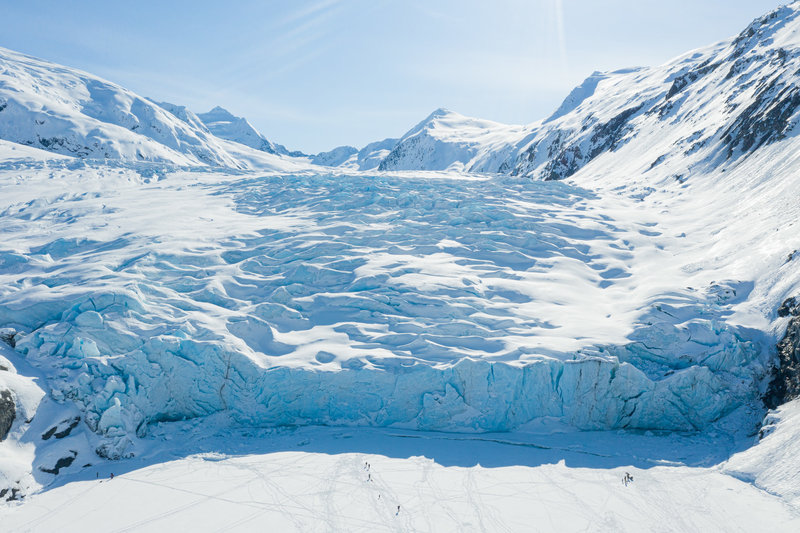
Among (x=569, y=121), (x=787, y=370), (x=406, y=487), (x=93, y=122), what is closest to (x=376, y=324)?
(x=406, y=487)

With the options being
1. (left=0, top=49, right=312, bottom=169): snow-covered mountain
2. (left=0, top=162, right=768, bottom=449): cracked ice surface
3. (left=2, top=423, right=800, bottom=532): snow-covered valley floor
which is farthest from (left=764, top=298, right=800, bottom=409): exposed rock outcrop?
(left=0, top=49, right=312, bottom=169): snow-covered mountain

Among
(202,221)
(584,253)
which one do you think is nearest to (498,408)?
(584,253)

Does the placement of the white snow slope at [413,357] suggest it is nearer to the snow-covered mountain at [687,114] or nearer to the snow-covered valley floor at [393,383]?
the snow-covered valley floor at [393,383]

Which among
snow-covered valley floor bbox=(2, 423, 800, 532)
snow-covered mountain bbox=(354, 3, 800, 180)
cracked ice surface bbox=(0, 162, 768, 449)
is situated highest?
snow-covered mountain bbox=(354, 3, 800, 180)

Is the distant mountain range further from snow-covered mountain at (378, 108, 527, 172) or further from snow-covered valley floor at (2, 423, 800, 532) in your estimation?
snow-covered valley floor at (2, 423, 800, 532)

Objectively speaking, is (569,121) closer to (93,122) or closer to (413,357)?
(413,357)

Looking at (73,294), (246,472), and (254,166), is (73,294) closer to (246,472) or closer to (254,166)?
(246,472)

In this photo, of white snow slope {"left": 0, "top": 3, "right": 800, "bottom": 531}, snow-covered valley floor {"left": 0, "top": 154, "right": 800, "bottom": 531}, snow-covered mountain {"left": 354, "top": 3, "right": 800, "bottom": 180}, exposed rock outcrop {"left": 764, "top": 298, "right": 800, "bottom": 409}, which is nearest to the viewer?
snow-covered valley floor {"left": 0, "top": 154, "right": 800, "bottom": 531}
